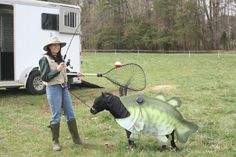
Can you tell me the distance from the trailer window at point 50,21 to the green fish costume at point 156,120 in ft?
24.2

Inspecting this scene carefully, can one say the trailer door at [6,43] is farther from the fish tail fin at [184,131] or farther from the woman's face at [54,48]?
the fish tail fin at [184,131]

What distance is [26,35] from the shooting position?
12867 mm

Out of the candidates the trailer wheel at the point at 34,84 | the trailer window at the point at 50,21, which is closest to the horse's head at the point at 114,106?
the trailer wheel at the point at 34,84

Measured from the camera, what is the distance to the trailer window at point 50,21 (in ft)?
43.6

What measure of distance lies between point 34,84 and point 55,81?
6.68 meters

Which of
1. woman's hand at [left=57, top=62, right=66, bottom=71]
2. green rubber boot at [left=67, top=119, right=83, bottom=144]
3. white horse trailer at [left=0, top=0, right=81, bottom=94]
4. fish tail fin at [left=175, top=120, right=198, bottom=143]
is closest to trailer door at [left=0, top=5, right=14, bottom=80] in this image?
white horse trailer at [left=0, top=0, right=81, bottom=94]

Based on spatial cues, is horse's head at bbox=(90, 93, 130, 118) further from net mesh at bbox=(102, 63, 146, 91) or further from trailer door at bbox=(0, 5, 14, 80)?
trailer door at bbox=(0, 5, 14, 80)

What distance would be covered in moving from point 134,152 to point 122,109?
588 millimetres

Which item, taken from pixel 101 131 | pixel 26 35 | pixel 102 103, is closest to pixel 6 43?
pixel 26 35

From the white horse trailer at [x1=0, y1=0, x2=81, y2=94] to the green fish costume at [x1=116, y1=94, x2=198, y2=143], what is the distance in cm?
635

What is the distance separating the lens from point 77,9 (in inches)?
563

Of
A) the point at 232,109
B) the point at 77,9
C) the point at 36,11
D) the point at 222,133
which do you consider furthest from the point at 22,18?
the point at 222,133

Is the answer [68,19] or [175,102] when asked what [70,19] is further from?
[175,102]

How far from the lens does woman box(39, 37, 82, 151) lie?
6.48m
